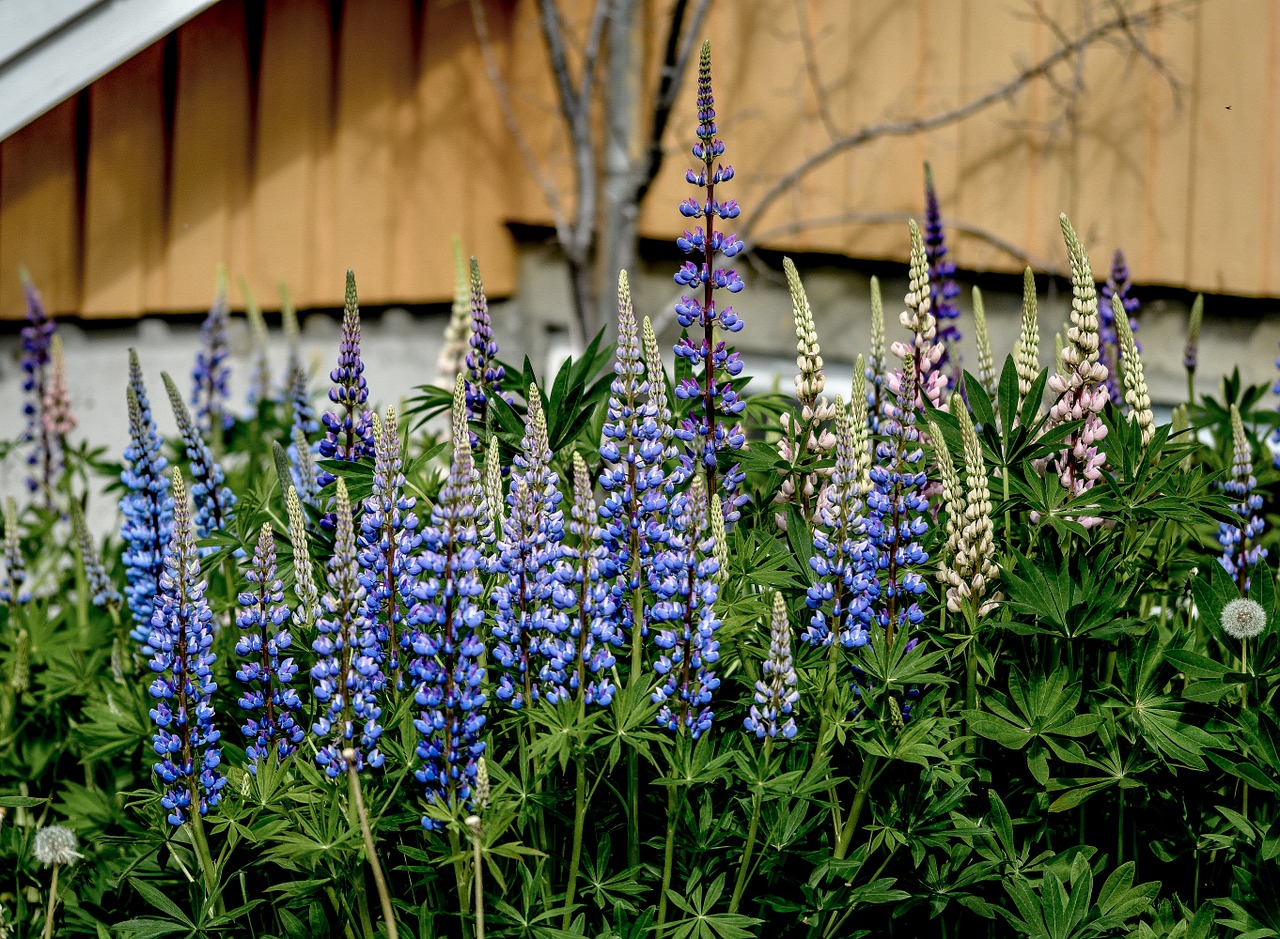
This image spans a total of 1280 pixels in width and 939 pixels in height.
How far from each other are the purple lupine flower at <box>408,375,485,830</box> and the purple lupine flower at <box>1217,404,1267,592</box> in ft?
5.21

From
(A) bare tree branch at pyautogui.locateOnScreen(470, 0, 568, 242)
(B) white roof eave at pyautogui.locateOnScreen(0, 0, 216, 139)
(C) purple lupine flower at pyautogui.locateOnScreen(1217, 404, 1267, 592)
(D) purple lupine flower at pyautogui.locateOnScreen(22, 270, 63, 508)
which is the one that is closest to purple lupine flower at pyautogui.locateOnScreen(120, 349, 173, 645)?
(D) purple lupine flower at pyautogui.locateOnScreen(22, 270, 63, 508)

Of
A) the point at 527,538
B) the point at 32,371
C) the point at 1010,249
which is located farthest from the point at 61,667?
the point at 1010,249

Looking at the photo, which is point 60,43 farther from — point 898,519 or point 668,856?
point 668,856

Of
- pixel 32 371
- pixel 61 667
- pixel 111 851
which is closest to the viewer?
pixel 111 851

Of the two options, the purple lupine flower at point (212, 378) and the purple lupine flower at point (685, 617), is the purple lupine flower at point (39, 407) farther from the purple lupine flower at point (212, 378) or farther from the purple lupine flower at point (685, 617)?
the purple lupine flower at point (685, 617)

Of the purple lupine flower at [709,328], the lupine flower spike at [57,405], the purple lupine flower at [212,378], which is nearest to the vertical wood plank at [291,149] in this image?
the purple lupine flower at [212,378]

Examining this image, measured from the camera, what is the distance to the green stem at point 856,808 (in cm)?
217

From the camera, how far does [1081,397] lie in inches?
96.0

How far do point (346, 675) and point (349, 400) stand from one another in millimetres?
684

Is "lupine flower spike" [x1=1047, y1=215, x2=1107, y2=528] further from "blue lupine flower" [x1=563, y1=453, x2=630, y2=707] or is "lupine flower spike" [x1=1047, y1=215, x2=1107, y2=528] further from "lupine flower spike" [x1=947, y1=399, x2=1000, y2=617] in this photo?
"blue lupine flower" [x1=563, y1=453, x2=630, y2=707]

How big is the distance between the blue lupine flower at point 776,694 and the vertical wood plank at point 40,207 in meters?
4.50

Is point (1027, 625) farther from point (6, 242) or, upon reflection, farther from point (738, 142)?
point (6, 242)

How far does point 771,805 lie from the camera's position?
2244 millimetres

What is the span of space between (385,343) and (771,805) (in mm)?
4307
